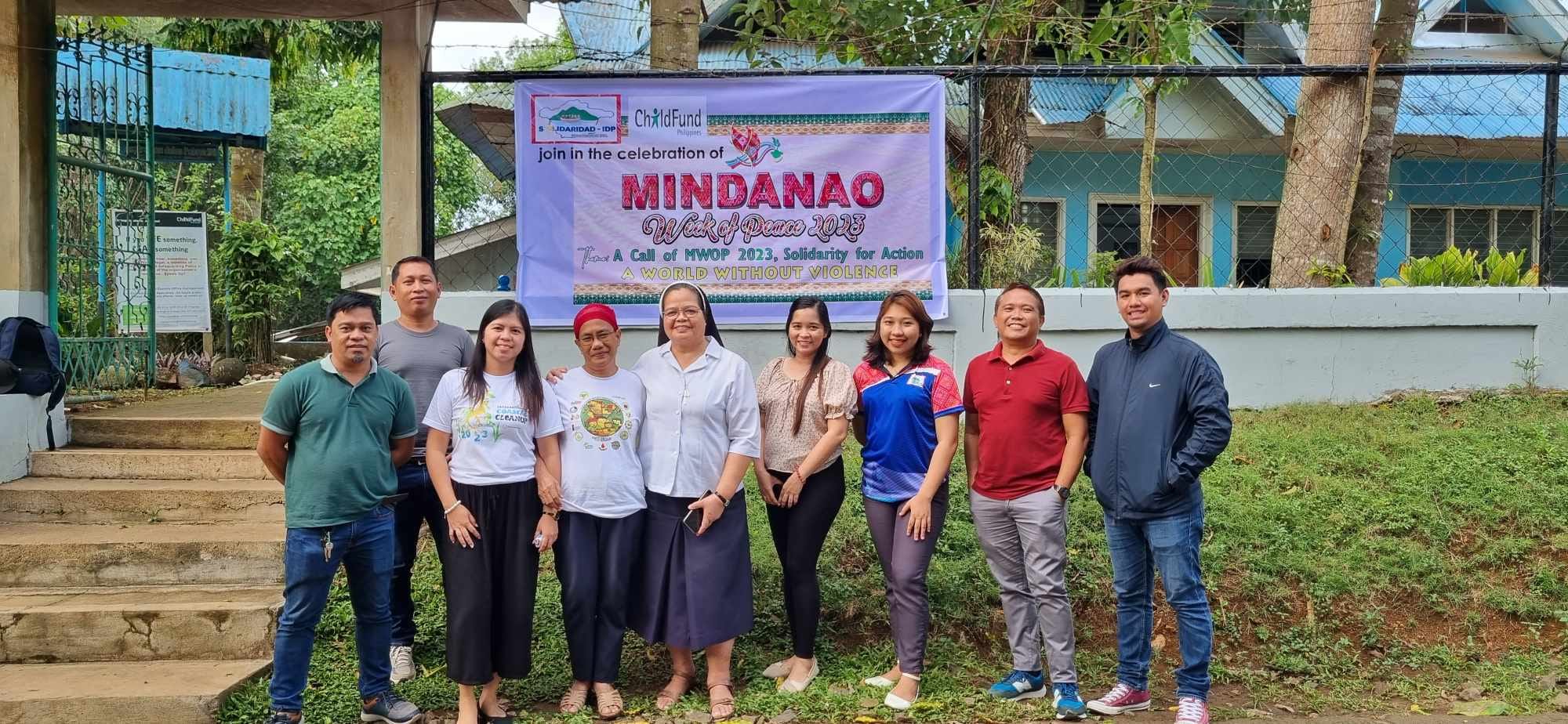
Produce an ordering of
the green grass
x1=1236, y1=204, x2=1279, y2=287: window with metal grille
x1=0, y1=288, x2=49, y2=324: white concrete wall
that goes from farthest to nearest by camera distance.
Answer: x1=1236, y1=204, x2=1279, y2=287: window with metal grille < x1=0, y1=288, x2=49, y2=324: white concrete wall < the green grass

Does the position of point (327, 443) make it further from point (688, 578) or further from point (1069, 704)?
point (1069, 704)

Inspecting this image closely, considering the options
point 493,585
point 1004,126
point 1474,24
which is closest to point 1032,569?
point 493,585

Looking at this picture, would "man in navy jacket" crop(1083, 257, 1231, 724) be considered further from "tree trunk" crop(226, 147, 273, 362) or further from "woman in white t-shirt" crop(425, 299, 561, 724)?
"tree trunk" crop(226, 147, 273, 362)

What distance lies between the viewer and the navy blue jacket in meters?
4.17

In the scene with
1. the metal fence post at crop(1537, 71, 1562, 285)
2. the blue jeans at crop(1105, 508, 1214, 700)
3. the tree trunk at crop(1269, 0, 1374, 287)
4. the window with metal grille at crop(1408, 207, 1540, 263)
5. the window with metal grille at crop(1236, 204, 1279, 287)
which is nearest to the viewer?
the blue jeans at crop(1105, 508, 1214, 700)

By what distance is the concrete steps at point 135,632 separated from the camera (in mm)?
4855

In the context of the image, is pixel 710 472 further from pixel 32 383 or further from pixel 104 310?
pixel 104 310

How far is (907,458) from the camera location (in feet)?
15.0

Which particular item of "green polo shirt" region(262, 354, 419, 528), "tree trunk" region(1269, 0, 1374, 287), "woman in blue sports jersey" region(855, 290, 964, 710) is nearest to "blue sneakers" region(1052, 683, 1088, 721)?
"woman in blue sports jersey" region(855, 290, 964, 710)

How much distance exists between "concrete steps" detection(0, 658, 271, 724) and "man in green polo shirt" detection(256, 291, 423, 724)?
1.42 ft

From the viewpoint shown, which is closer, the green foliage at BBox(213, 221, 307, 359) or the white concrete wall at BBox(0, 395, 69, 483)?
the white concrete wall at BBox(0, 395, 69, 483)

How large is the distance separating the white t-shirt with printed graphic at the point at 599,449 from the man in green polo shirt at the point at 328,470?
0.64 metres

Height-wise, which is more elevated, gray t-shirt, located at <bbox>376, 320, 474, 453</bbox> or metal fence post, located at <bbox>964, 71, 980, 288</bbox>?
metal fence post, located at <bbox>964, 71, 980, 288</bbox>

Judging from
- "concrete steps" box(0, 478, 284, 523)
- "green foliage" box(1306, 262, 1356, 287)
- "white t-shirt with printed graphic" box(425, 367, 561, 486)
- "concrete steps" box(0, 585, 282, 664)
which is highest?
"green foliage" box(1306, 262, 1356, 287)
